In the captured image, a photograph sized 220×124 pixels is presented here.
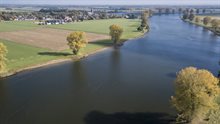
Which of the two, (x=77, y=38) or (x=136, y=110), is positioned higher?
(x=77, y=38)

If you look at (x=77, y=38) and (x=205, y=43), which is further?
(x=205, y=43)

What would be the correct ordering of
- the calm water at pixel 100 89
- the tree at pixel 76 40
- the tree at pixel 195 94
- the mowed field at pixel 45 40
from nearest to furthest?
the tree at pixel 195 94
the calm water at pixel 100 89
the tree at pixel 76 40
the mowed field at pixel 45 40

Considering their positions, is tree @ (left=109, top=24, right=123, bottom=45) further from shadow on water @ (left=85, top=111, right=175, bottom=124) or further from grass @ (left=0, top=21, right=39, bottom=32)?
shadow on water @ (left=85, top=111, right=175, bottom=124)

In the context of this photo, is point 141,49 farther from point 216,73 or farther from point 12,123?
point 12,123

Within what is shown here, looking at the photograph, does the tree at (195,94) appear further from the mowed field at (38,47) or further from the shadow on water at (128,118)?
the mowed field at (38,47)

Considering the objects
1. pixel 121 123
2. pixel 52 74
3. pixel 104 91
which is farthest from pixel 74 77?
pixel 121 123

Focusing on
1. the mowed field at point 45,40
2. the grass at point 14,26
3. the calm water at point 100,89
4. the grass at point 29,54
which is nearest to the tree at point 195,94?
the calm water at point 100,89

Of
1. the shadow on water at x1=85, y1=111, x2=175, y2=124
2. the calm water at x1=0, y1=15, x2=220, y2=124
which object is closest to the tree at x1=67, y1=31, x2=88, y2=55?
the calm water at x1=0, y1=15, x2=220, y2=124
